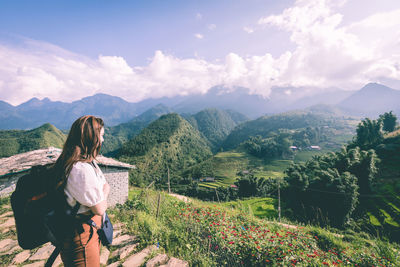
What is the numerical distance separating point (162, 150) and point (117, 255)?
82.5 metres

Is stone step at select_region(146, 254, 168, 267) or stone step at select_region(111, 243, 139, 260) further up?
stone step at select_region(146, 254, 168, 267)

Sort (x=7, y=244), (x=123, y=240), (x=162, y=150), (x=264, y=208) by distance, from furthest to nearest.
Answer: (x=162, y=150) → (x=264, y=208) → (x=7, y=244) → (x=123, y=240)

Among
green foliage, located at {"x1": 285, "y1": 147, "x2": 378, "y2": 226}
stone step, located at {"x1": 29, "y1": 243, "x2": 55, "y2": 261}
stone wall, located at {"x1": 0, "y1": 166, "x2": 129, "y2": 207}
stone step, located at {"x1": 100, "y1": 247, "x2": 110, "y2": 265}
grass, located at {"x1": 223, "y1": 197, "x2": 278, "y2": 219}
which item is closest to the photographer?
stone step, located at {"x1": 100, "y1": 247, "x2": 110, "y2": 265}

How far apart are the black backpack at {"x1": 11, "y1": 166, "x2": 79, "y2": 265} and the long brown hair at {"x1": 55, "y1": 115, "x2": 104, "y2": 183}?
0.11 metres

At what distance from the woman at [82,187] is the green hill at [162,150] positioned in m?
62.2

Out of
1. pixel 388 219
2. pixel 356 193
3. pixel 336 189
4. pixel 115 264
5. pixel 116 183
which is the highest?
pixel 115 264

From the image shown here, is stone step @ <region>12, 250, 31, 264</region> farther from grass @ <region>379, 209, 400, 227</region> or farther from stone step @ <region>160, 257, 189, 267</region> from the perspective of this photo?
grass @ <region>379, 209, 400, 227</region>

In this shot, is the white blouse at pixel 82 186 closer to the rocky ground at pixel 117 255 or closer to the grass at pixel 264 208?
the rocky ground at pixel 117 255

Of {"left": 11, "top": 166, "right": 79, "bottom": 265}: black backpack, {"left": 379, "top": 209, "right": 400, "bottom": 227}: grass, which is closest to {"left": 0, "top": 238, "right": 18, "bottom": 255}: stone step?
{"left": 11, "top": 166, "right": 79, "bottom": 265}: black backpack

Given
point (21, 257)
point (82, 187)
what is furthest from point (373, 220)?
point (21, 257)

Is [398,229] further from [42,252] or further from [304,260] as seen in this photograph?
[42,252]

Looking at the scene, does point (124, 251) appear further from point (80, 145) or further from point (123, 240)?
point (80, 145)

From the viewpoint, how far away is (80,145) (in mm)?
1788

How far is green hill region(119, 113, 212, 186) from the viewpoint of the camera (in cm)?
7000
